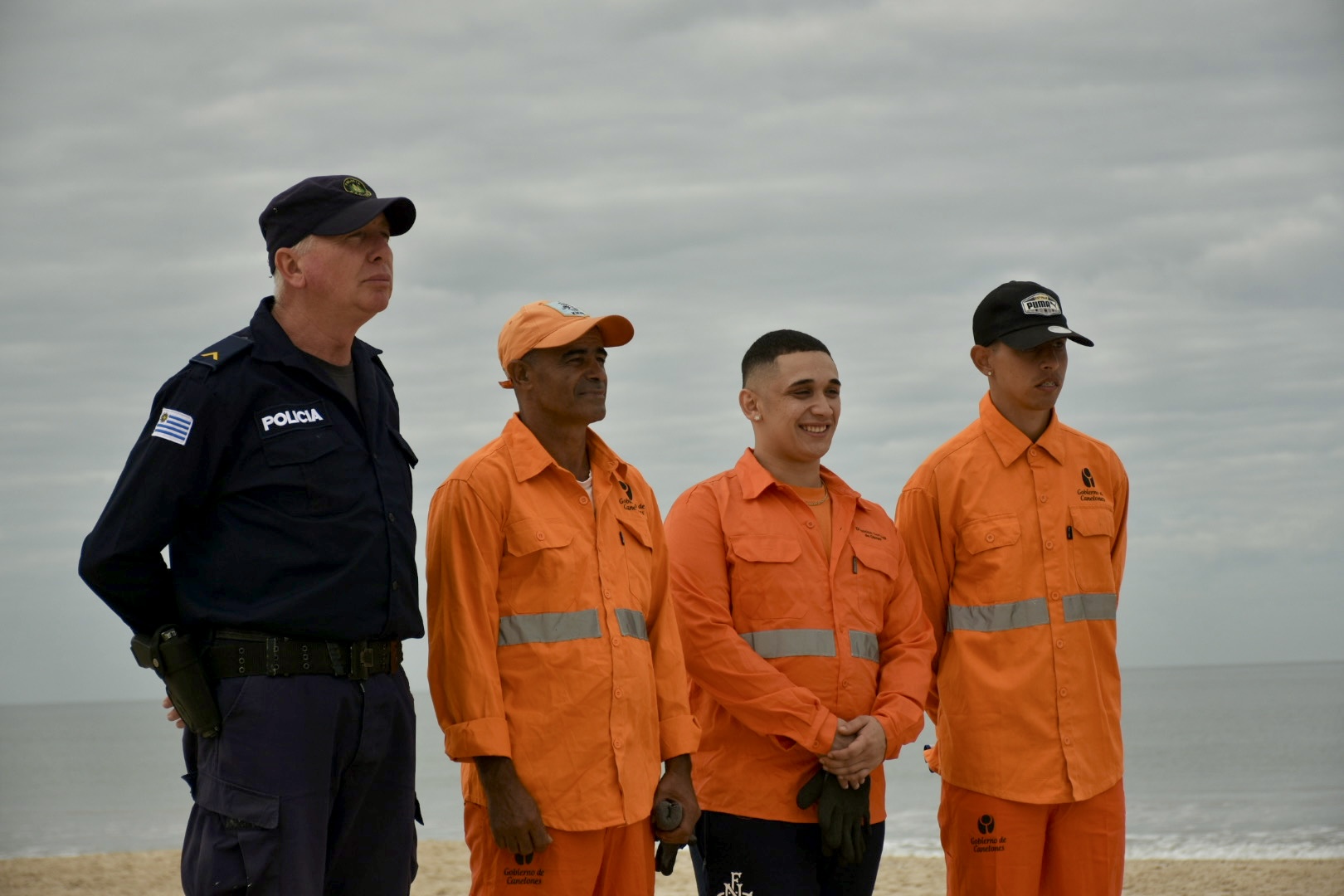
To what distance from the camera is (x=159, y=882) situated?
11.0m

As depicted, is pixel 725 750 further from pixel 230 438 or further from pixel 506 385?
pixel 230 438

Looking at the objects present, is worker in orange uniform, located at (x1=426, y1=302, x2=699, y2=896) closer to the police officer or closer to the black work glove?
the police officer

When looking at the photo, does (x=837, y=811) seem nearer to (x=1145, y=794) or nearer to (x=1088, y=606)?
(x=1088, y=606)

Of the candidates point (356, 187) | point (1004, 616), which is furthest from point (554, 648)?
point (1004, 616)

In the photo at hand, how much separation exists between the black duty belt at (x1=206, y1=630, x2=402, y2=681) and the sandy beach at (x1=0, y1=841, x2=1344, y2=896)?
734 cm

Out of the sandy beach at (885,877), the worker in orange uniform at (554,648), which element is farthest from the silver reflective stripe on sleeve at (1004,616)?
the sandy beach at (885,877)

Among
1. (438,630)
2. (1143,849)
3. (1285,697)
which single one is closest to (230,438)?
(438,630)

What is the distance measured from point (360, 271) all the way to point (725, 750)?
1.94m

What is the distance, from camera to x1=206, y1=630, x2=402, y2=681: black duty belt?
10.0 ft

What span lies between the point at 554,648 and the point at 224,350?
1.22 m

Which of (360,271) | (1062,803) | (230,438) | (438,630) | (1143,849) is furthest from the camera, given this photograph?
(1143,849)

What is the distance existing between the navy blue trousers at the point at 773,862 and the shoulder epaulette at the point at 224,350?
2072mm

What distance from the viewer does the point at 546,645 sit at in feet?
12.1

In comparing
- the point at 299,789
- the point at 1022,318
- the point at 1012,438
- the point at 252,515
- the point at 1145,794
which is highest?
the point at 1022,318
